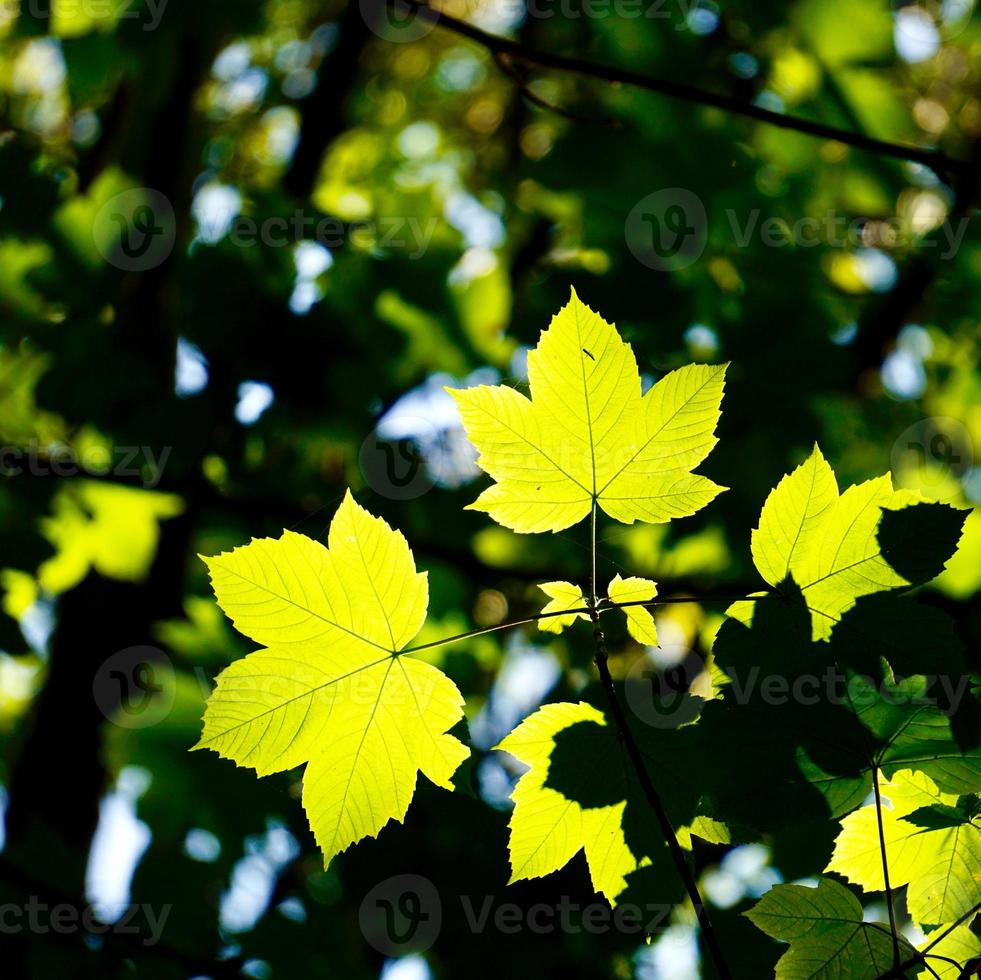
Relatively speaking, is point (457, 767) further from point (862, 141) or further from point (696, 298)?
point (696, 298)

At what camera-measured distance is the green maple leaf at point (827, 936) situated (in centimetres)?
107

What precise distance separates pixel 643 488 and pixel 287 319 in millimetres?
2070

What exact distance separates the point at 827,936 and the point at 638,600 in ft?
1.56

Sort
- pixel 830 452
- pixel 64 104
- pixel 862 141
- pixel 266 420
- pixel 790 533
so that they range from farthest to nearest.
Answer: pixel 64 104
pixel 830 452
pixel 266 420
pixel 862 141
pixel 790 533

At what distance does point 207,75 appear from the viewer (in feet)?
11.7

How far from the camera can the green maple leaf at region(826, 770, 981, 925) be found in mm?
1110

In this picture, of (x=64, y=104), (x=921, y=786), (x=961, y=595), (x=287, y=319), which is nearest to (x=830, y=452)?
(x=961, y=595)
